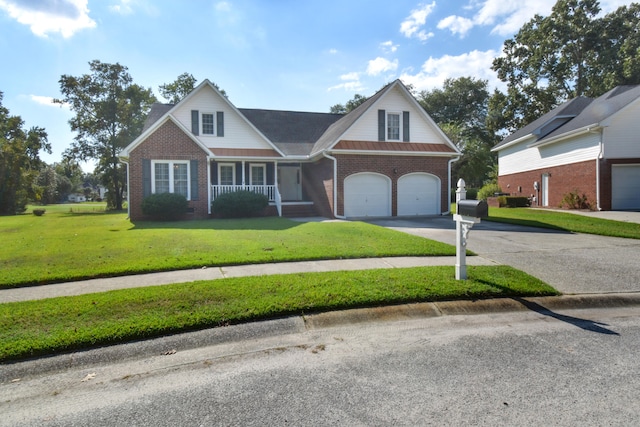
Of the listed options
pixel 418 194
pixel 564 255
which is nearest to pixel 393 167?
pixel 418 194

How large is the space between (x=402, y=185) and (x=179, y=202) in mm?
10642

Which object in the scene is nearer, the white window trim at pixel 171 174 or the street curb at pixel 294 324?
the street curb at pixel 294 324

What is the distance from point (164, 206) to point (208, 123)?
5.67m

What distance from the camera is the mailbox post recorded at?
17.1 feet

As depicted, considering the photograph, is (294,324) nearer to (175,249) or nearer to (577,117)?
(175,249)

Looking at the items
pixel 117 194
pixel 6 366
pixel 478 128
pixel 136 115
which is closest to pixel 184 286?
pixel 6 366

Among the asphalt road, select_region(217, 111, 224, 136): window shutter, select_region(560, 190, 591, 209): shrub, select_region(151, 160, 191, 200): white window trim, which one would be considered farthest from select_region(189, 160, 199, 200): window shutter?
select_region(560, 190, 591, 209): shrub

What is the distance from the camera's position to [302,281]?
5.82 meters

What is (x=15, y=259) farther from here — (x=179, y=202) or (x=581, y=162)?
(x=581, y=162)

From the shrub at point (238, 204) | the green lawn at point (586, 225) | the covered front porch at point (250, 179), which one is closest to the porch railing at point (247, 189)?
the covered front porch at point (250, 179)

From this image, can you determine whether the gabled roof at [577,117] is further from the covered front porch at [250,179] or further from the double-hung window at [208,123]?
the double-hung window at [208,123]

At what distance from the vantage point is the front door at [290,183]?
21.6 m

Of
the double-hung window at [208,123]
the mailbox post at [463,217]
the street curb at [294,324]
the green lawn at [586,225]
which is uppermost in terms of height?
the double-hung window at [208,123]

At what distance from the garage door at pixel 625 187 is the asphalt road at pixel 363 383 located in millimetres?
18719
